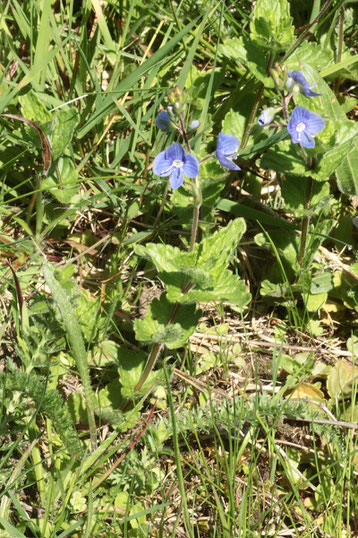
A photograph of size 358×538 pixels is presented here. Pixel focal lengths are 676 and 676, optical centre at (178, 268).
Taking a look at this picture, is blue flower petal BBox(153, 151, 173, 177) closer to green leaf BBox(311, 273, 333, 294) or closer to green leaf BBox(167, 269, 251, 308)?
green leaf BBox(167, 269, 251, 308)

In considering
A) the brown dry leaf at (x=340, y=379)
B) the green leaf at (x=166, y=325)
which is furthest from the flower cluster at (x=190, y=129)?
the brown dry leaf at (x=340, y=379)

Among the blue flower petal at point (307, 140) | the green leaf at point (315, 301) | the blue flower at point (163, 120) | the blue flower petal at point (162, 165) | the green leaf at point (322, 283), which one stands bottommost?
the green leaf at point (315, 301)

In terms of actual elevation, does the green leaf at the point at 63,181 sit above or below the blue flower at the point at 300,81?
below

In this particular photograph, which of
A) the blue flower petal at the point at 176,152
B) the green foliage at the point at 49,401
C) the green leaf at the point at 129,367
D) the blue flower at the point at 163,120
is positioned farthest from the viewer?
the green leaf at the point at 129,367

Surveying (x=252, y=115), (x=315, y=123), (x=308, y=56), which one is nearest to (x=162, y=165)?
(x=315, y=123)

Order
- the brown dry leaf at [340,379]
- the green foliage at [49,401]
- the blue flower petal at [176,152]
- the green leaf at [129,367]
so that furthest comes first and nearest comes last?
1. the brown dry leaf at [340,379]
2. the green leaf at [129,367]
3. the blue flower petal at [176,152]
4. the green foliage at [49,401]

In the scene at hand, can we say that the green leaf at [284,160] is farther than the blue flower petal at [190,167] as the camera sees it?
Yes

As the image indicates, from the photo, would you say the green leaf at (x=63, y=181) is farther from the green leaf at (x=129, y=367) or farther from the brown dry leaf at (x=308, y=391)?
the brown dry leaf at (x=308, y=391)

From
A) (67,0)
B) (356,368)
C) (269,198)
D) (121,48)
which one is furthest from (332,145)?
(67,0)

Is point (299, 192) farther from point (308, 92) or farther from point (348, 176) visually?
point (308, 92)
